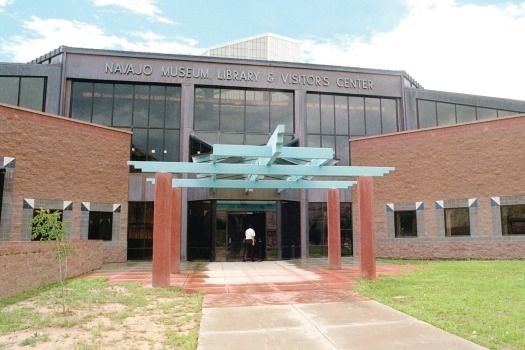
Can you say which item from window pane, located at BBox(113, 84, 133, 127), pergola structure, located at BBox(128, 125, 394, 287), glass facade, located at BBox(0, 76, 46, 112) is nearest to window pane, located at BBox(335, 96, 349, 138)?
pergola structure, located at BBox(128, 125, 394, 287)

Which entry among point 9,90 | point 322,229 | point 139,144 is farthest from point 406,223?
point 9,90

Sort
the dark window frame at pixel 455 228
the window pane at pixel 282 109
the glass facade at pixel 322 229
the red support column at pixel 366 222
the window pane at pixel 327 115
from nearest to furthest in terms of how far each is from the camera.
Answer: the red support column at pixel 366 222, the dark window frame at pixel 455 228, the glass facade at pixel 322 229, the window pane at pixel 282 109, the window pane at pixel 327 115

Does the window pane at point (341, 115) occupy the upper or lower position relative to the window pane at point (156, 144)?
upper

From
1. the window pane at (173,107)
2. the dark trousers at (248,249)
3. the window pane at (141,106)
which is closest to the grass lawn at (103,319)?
the dark trousers at (248,249)

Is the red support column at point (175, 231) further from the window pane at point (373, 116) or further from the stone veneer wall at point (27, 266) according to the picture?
the window pane at point (373, 116)

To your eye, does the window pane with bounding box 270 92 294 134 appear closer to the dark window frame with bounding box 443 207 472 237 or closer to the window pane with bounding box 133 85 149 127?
the window pane with bounding box 133 85 149 127

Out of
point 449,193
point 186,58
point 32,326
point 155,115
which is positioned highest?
point 186,58

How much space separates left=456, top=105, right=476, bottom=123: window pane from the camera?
24.9 m

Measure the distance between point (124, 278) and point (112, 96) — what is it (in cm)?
1162

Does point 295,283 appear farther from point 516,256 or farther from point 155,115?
point 155,115

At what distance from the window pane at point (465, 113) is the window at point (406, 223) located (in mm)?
7619

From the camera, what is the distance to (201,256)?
20.7 meters

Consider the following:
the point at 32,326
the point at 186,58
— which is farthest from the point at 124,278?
the point at 186,58

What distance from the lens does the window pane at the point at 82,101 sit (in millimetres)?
21734
